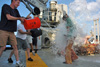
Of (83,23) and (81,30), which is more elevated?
(83,23)

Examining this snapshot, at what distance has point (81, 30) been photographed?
4.20 m

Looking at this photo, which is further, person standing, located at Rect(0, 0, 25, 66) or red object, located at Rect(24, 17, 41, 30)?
red object, located at Rect(24, 17, 41, 30)

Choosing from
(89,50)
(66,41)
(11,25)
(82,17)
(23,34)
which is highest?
(82,17)

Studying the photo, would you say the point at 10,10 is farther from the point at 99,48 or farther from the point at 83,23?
the point at 99,48

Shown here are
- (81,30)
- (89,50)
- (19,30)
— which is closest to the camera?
(19,30)

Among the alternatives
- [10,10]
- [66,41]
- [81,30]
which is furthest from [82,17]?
[10,10]

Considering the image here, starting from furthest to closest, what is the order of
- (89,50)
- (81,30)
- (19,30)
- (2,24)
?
(89,50) < (81,30) < (19,30) < (2,24)

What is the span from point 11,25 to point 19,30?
31.7 inches

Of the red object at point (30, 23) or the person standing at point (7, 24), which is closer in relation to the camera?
the person standing at point (7, 24)

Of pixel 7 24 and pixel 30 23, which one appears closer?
pixel 7 24

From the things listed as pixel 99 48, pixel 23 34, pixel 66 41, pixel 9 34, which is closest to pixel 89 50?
pixel 99 48

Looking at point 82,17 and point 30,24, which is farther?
point 82,17

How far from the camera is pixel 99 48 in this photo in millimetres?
6629

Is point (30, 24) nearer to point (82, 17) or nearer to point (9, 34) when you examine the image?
point (9, 34)
